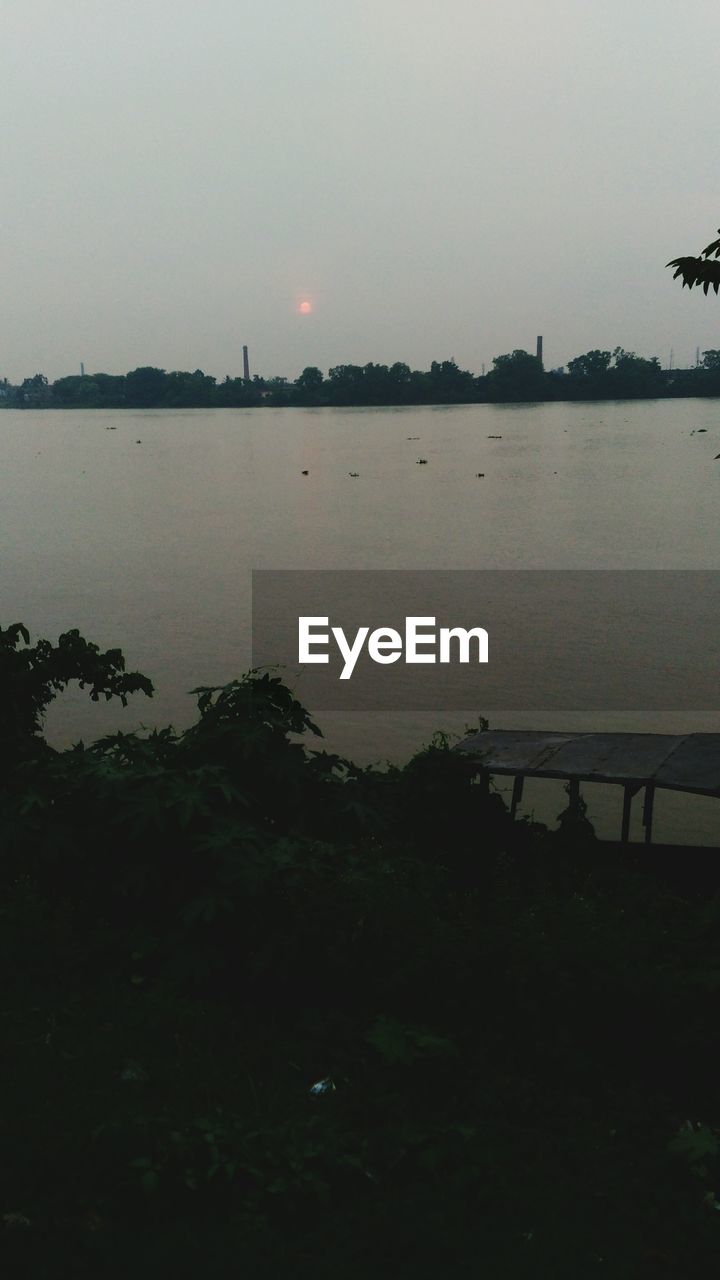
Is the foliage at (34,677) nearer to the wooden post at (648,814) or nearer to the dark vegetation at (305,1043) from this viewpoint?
the dark vegetation at (305,1043)

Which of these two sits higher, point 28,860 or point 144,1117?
point 28,860

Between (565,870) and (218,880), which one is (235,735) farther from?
(565,870)

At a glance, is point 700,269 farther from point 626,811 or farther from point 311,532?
point 311,532

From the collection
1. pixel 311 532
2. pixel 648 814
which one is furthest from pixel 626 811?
pixel 311 532

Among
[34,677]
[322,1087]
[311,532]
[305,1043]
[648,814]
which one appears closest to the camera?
[322,1087]

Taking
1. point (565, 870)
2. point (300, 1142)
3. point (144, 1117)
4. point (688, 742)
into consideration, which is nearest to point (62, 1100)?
point (144, 1117)

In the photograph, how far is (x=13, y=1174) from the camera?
4723 millimetres

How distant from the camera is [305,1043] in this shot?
19.1 ft

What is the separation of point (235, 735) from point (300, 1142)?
8.79 feet

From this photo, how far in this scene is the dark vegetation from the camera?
448 centimetres
